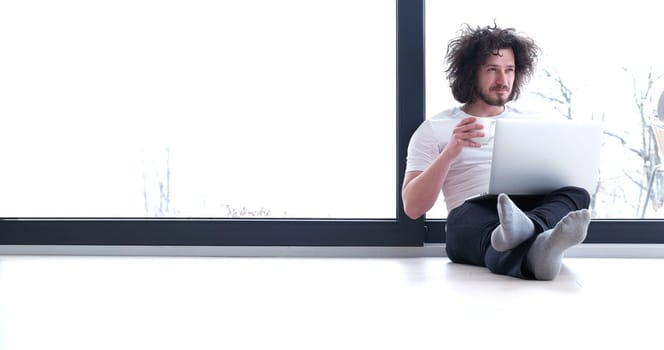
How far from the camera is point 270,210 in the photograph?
3098 millimetres

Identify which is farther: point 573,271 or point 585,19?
point 585,19

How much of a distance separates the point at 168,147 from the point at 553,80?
57.6 inches

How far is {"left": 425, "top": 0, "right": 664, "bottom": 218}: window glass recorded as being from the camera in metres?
3.10

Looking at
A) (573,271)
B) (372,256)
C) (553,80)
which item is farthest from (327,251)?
(553,80)

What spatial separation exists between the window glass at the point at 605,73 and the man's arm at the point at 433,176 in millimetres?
541

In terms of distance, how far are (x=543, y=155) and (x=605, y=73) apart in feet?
3.01

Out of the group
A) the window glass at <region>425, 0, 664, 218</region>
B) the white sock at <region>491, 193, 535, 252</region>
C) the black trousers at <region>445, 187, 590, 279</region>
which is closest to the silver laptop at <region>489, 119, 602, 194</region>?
the black trousers at <region>445, 187, 590, 279</region>

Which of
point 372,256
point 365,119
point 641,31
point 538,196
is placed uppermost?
point 641,31

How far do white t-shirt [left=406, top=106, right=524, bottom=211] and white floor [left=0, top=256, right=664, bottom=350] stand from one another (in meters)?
0.25

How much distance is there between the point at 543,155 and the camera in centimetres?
240

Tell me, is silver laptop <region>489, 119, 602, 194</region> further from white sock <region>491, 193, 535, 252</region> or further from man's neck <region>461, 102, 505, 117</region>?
man's neck <region>461, 102, 505, 117</region>

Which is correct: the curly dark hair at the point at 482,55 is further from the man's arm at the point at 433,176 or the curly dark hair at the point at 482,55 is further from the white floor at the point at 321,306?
the white floor at the point at 321,306

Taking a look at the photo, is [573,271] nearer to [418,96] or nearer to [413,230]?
[413,230]

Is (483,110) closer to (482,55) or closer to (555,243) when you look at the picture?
(482,55)
